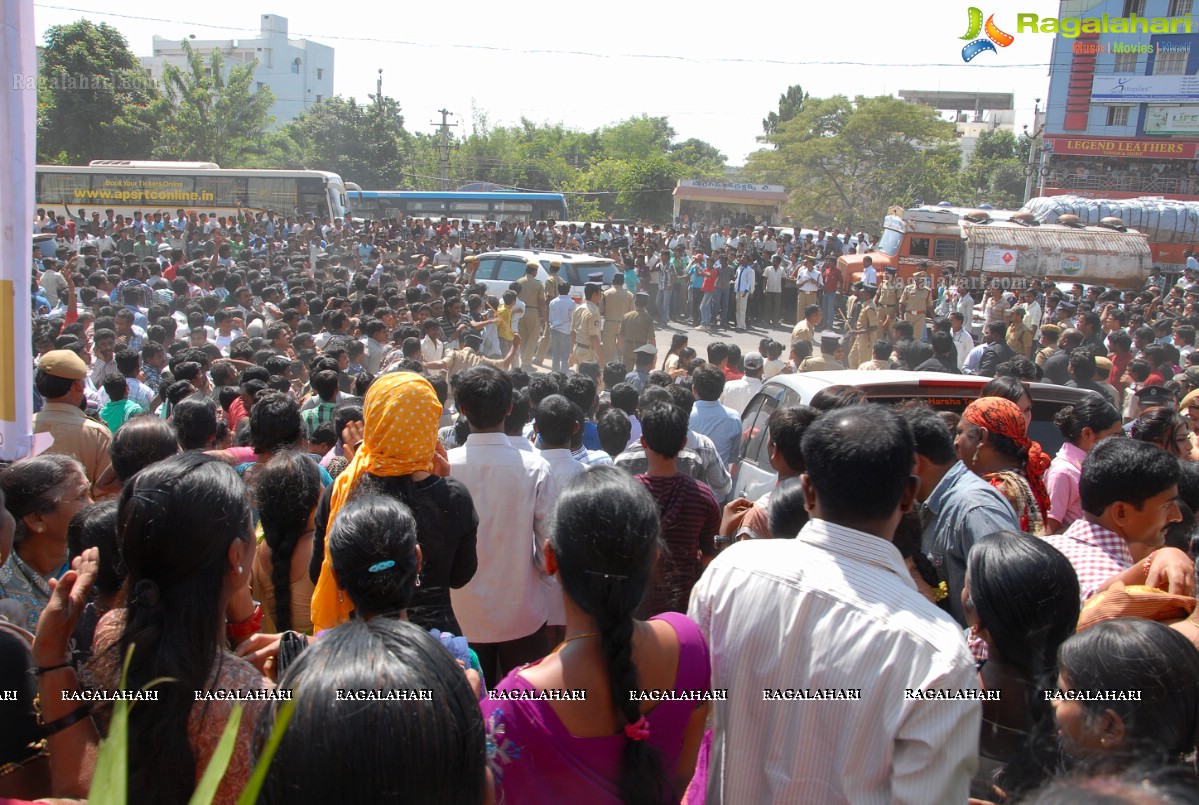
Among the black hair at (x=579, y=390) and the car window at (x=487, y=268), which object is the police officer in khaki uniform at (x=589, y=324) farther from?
the black hair at (x=579, y=390)

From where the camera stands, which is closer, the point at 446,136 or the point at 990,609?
the point at 990,609

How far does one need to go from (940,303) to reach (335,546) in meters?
16.5

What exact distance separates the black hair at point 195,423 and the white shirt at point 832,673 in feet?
9.52

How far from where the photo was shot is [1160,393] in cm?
591

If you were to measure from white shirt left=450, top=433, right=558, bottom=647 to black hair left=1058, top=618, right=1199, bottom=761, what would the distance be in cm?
205

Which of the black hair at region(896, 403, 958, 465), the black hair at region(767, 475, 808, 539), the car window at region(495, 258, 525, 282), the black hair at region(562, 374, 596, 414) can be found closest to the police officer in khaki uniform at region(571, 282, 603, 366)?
the car window at region(495, 258, 525, 282)

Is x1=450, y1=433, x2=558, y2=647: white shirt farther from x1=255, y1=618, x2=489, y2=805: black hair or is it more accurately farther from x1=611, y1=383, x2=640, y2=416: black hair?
x1=611, y1=383, x2=640, y2=416: black hair

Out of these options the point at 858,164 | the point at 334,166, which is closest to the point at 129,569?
the point at 858,164

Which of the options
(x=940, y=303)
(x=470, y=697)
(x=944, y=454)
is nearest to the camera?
(x=470, y=697)

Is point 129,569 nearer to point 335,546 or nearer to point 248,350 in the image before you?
point 335,546

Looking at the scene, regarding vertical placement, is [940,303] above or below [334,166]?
below

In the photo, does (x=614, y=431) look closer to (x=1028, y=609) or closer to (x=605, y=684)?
(x=1028, y=609)

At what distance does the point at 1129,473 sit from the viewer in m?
3.07

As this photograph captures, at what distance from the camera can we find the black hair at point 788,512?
9.31ft
